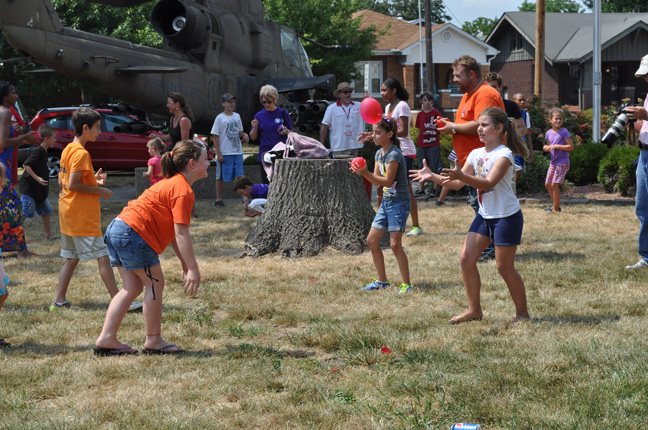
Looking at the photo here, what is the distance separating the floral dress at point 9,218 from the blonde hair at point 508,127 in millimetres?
5721

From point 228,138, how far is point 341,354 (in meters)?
7.70

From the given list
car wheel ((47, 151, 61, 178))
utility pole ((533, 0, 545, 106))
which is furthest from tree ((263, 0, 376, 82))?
car wheel ((47, 151, 61, 178))

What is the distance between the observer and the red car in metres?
18.0

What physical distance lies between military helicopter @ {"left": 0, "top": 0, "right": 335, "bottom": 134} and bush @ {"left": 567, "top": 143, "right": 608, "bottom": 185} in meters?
5.32

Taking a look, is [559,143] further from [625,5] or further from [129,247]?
[625,5]

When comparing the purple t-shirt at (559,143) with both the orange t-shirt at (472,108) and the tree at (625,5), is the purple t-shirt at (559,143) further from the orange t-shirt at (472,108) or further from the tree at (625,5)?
the tree at (625,5)

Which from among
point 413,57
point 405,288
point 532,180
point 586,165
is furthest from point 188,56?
point 413,57

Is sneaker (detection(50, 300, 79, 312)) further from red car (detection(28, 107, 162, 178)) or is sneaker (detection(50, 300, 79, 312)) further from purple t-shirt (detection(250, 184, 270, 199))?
red car (detection(28, 107, 162, 178))

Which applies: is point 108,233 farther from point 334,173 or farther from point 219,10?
point 219,10

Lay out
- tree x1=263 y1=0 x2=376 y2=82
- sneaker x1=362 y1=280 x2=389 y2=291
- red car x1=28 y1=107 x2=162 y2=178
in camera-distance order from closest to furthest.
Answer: sneaker x1=362 y1=280 x2=389 y2=291 < red car x1=28 y1=107 x2=162 y2=178 < tree x1=263 y1=0 x2=376 y2=82

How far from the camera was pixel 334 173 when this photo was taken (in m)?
8.25

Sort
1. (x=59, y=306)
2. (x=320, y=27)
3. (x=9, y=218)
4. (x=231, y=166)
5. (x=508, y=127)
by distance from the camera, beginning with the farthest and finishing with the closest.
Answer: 1. (x=320, y=27)
2. (x=231, y=166)
3. (x=9, y=218)
4. (x=59, y=306)
5. (x=508, y=127)

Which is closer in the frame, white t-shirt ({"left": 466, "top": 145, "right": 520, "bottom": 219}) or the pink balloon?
white t-shirt ({"left": 466, "top": 145, "right": 520, "bottom": 219})

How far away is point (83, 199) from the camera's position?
5.87 meters
